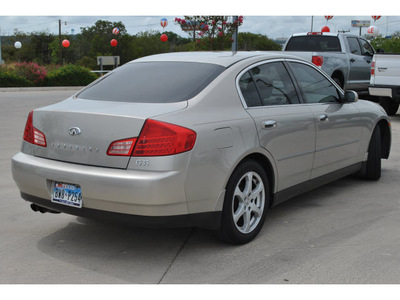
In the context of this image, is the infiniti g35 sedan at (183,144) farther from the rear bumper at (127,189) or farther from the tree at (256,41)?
the tree at (256,41)

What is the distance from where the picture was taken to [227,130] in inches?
165

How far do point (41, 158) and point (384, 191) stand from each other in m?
3.99

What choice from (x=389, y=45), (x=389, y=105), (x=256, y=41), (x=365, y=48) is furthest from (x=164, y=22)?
(x=256, y=41)

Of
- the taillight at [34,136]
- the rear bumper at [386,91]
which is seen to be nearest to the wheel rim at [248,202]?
the taillight at [34,136]

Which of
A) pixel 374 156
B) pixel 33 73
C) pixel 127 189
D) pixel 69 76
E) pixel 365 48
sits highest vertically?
pixel 365 48

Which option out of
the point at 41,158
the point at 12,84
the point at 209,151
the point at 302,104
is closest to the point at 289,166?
the point at 302,104

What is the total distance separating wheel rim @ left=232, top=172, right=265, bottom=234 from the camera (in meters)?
4.40

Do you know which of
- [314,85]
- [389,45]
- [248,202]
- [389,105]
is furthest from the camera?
[389,45]

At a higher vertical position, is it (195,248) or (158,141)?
(158,141)

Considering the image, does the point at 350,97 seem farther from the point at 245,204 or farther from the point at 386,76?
the point at 386,76

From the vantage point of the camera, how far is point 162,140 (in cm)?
384

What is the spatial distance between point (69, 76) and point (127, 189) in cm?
2657

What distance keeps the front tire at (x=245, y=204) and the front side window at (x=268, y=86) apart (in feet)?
2.04

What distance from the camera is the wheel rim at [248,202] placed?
4402mm
